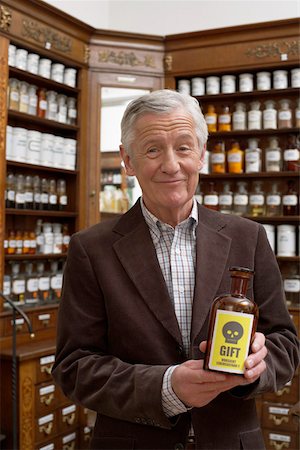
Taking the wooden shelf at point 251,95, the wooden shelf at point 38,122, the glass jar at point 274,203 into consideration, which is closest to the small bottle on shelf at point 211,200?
the glass jar at point 274,203

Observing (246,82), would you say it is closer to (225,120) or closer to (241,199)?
(225,120)

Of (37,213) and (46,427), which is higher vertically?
(37,213)

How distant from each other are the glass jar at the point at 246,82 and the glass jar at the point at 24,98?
1534mm

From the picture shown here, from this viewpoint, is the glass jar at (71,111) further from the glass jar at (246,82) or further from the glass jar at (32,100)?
the glass jar at (246,82)

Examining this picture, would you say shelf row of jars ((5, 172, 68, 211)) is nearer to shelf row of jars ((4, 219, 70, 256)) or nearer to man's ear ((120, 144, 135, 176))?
shelf row of jars ((4, 219, 70, 256))

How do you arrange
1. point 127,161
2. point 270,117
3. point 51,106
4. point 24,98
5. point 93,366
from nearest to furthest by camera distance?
point 93,366, point 127,161, point 24,98, point 51,106, point 270,117

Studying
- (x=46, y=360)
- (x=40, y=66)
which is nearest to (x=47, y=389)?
(x=46, y=360)

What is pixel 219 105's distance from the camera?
411 centimetres

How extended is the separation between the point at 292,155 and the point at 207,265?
9.26ft

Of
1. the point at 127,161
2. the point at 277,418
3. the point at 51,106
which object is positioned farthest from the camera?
the point at 51,106

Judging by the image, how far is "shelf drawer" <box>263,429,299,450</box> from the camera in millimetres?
3314

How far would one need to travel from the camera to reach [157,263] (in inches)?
46.1

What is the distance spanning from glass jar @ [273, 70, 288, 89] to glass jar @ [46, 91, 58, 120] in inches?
62.0

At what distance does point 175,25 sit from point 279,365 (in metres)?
3.89
